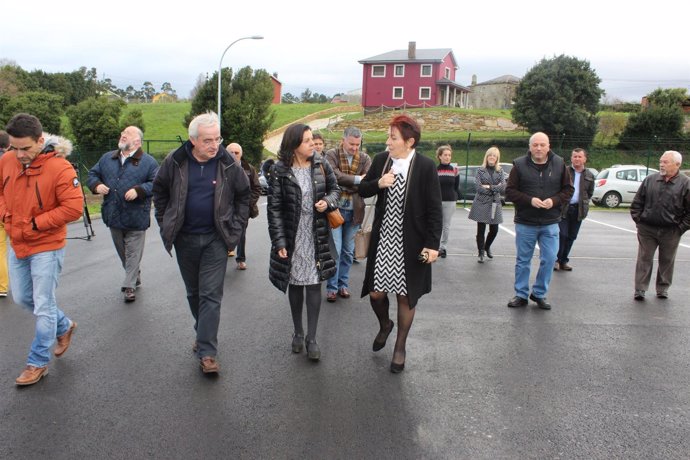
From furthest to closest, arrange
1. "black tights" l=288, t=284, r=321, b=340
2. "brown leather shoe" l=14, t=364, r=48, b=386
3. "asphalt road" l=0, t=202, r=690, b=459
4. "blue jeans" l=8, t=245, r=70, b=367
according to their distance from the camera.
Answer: "black tights" l=288, t=284, r=321, b=340 → "blue jeans" l=8, t=245, r=70, b=367 → "brown leather shoe" l=14, t=364, r=48, b=386 → "asphalt road" l=0, t=202, r=690, b=459

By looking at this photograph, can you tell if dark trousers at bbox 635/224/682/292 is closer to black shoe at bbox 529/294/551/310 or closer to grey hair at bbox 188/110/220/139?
black shoe at bbox 529/294/551/310

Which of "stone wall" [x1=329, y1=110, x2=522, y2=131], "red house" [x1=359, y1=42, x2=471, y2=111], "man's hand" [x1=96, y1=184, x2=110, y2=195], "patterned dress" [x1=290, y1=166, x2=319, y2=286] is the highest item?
"red house" [x1=359, y1=42, x2=471, y2=111]

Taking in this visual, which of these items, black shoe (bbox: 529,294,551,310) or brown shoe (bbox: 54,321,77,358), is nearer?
brown shoe (bbox: 54,321,77,358)

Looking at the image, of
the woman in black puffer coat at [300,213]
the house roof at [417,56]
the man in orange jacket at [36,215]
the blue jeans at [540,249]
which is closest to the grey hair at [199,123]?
the woman in black puffer coat at [300,213]

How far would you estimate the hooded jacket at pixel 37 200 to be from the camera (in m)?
3.89

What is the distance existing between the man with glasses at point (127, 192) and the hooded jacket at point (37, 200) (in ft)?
6.10

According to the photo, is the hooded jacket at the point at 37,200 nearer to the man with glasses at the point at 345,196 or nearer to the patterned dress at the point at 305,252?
the patterned dress at the point at 305,252

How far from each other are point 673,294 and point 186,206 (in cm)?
601

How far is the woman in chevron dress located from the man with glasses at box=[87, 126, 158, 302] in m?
2.91

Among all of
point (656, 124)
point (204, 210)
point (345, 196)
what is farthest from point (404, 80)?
point (204, 210)

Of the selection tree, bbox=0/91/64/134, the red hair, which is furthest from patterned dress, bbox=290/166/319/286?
tree, bbox=0/91/64/134

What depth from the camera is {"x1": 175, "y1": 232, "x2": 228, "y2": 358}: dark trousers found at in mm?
4176

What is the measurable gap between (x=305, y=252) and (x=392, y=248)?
70 centimetres

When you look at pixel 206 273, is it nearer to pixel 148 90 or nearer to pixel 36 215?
pixel 36 215
